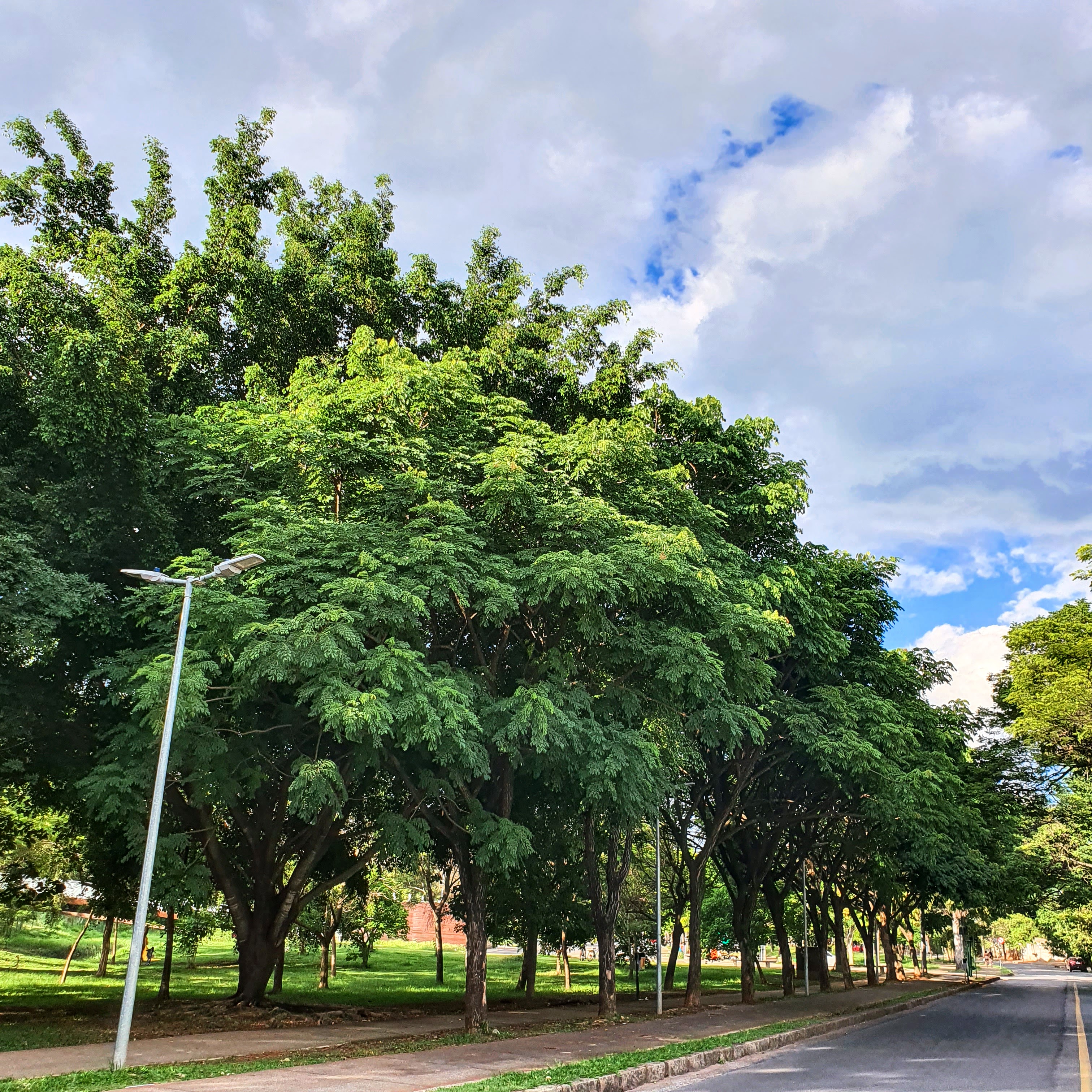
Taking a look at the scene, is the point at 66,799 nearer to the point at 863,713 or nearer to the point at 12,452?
the point at 12,452

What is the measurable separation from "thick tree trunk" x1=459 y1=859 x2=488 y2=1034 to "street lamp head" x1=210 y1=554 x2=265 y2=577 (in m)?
7.71

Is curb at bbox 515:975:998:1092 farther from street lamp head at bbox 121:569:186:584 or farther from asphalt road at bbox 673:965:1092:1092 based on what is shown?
street lamp head at bbox 121:569:186:584

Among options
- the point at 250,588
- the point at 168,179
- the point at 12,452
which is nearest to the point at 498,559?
the point at 250,588

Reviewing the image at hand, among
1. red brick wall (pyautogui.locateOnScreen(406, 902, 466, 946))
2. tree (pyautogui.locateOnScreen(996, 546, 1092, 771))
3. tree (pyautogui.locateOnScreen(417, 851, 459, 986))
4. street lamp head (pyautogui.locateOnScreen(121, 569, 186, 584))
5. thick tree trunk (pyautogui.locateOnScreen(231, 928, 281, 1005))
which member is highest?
tree (pyautogui.locateOnScreen(996, 546, 1092, 771))

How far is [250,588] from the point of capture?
41.4ft

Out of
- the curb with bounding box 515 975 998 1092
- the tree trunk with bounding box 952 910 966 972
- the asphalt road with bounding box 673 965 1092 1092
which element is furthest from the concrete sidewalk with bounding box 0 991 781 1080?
the tree trunk with bounding box 952 910 966 972

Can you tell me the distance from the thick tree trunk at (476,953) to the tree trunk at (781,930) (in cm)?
1726

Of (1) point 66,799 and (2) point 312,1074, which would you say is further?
(1) point 66,799

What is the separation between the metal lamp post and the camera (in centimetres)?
1113

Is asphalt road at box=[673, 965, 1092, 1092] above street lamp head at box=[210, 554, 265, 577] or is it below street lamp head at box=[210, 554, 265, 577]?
below

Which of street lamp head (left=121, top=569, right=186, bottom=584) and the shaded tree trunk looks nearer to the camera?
street lamp head (left=121, top=569, right=186, bottom=584)

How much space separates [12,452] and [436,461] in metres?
7.59

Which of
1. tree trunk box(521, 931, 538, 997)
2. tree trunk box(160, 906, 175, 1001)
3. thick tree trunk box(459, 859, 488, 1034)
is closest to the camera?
thick tree trunk box(459, 859, 488, 1034)

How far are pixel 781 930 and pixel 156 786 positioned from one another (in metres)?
27.5
